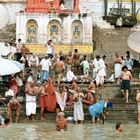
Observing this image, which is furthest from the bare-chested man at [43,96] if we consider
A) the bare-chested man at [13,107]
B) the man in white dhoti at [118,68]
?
the man in white dhoti at [118,68]

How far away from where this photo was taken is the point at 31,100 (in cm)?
2134

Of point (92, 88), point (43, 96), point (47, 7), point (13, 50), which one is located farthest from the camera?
point (47, 7)

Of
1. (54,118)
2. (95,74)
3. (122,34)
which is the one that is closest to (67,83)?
(95,74)

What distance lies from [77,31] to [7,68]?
12360 mm

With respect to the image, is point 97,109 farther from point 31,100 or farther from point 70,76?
point 70,76

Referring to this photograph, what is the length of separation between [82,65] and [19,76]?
→ 11.1 feet

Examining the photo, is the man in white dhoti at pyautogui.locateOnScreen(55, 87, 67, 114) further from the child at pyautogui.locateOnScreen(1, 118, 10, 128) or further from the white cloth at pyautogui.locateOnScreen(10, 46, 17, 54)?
the white cloth at pyautogui.locateOnScreen(10, 46, 17, 54)

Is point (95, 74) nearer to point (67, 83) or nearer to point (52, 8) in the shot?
point (67, 83)

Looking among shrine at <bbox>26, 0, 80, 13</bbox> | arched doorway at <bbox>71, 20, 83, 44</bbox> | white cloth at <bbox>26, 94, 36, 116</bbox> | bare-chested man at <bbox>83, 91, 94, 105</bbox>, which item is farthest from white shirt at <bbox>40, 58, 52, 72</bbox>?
shrine at <bbox>26, 0, 80, 13</bbox>

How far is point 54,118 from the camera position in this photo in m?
21.3

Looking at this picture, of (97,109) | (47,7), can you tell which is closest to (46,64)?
(97,109)

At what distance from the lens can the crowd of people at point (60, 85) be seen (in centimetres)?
2089

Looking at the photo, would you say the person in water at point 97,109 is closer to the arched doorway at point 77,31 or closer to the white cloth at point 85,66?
the white cloth at point 85,66

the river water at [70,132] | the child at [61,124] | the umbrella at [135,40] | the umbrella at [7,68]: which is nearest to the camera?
the river water at [70,132]
